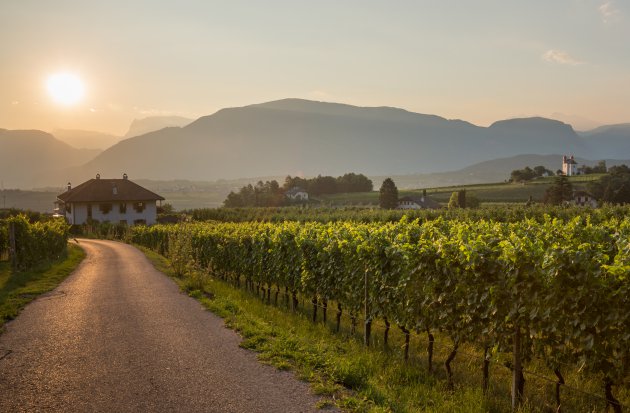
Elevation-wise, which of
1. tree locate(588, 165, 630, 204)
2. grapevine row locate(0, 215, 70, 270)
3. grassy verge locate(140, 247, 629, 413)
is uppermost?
tree locate(588, 165, 630, 204)

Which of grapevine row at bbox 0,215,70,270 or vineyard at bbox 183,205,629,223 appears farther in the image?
vineyard at bbox 183,205,629,223

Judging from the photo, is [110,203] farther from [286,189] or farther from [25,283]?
[286,189]

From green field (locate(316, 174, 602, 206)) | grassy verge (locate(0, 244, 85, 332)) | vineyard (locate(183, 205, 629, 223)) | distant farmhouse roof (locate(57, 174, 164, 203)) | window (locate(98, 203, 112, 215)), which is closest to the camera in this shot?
grassy verge (locate(0, 244, 85, 332))

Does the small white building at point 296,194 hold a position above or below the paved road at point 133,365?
above

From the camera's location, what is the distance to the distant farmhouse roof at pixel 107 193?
86.1 m

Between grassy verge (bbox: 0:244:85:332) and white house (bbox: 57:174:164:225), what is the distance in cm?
5910

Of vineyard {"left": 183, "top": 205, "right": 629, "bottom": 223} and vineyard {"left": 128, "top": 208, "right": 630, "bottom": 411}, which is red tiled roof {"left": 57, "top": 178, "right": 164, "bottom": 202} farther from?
vineyard {"left": 128, "top": 208, "right": 630, "bottom": 411}

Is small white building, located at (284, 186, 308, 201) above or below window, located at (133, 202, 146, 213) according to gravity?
above

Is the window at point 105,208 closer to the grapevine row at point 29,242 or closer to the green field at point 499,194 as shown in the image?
the green field at point 499,194

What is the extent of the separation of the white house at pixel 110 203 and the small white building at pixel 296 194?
67.3 m

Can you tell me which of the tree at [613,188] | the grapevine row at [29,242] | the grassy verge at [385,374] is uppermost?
the tree at [613,188]

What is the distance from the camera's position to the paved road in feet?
26.5

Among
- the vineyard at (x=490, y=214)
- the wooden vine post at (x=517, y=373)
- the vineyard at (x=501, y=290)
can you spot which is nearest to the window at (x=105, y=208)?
the vineyard at (x=490, y=214)

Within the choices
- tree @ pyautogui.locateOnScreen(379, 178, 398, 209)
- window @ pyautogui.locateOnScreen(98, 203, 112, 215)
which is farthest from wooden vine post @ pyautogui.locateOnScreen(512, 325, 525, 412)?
tree @ pyautogui.locateOnScreen(379, 178, 398, 209)
